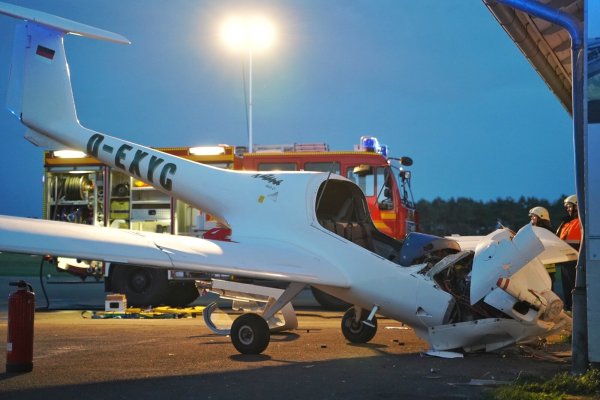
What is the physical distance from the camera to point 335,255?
8828mm

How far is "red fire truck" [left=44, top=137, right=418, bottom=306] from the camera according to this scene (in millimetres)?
15312

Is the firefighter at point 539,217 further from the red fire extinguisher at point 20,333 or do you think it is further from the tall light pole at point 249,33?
the tall light pole at point 249,33

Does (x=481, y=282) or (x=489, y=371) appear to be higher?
(x=481, y=282)

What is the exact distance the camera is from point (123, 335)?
1083 centimetres

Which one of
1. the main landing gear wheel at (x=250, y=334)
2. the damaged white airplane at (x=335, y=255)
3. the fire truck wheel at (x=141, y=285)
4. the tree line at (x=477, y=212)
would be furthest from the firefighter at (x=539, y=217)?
the tree line at (x=477, y=212)

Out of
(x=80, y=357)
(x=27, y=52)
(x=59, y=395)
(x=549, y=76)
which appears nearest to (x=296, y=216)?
(x=80, y=357)

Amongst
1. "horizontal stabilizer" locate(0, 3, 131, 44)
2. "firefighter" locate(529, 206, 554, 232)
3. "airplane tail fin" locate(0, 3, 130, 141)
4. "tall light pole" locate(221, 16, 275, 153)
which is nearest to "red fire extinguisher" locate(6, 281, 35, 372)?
"airplane tail fin" locate(0, 3, 130, 141)

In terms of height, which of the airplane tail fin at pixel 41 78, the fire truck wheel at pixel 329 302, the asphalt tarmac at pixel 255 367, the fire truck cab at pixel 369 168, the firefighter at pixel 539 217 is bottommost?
the asphalt tarmac at pixel 255 367

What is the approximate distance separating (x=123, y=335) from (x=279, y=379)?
450 cm

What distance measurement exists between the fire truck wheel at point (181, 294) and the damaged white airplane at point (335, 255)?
15.4 ft

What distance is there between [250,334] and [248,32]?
1789 centimetres

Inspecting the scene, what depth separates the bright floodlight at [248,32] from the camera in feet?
82.2

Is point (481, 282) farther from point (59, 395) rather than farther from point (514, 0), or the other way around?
point (59, 395)

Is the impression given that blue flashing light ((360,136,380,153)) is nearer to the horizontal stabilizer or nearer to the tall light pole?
the horizontal stabilizer
